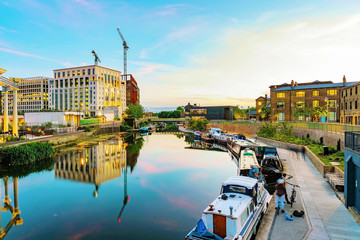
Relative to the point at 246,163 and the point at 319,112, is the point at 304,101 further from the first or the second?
the point at 246,163

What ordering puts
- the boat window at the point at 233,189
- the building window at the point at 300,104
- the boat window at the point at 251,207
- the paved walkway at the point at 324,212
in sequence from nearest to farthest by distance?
the paved walkway at the point at 324,212 < the boat window at the point at 251,207 < the boat window at the point at 233,189 < the building window at the point at 300,104

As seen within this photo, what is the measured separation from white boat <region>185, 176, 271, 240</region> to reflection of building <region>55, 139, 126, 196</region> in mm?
17860

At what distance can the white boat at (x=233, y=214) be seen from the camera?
11031 millimetres

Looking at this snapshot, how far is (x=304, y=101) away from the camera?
83812mm

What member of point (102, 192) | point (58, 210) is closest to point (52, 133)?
point (102, 192)

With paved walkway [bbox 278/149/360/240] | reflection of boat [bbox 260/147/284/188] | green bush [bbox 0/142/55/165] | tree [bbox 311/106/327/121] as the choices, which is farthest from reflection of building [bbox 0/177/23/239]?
tree [bbox 311/106/327/121]

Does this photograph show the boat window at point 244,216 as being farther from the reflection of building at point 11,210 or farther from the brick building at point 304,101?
the brick building at point 304,101

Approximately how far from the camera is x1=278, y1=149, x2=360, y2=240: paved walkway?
1172 centimetres

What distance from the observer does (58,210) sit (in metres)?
20.4

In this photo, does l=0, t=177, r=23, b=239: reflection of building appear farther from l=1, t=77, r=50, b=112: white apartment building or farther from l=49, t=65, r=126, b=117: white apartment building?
l=1, t=77, r=50, b=112: white apartment building

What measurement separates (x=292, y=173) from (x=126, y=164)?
27.0m

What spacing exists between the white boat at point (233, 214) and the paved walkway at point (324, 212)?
2942mm

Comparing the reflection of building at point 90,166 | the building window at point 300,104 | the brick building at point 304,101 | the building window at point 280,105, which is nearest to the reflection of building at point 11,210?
the reflection of building at point 90,166

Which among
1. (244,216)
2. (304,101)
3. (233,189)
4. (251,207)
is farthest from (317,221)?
(304,101)
